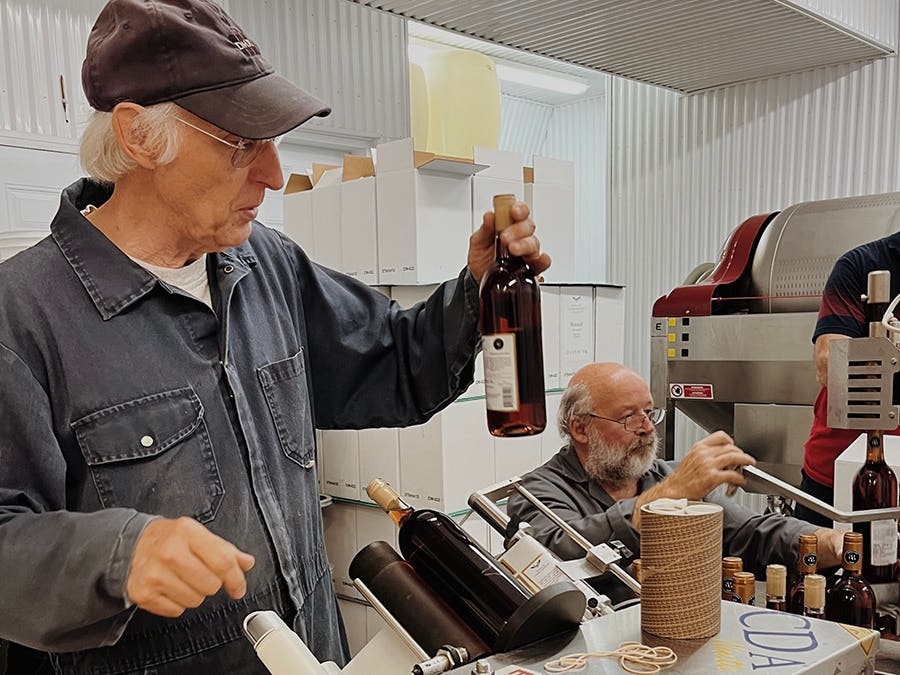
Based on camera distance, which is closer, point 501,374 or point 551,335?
point 501,374

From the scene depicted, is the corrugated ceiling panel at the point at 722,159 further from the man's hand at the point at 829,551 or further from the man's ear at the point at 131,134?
the man's ear at the point at 131,134

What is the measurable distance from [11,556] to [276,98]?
2.27 feet

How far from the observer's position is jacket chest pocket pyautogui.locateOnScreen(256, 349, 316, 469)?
1295mm

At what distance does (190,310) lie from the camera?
124 centimetres

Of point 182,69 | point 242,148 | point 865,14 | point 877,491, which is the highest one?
point 865,14

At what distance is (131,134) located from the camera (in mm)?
1146

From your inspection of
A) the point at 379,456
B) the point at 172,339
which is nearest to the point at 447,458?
the point at 379,456

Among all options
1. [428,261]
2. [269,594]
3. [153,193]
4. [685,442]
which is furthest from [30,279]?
[685,442]

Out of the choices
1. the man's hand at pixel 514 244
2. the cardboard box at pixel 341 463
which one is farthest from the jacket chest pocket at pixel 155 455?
the cardboard box at pixel 341 463

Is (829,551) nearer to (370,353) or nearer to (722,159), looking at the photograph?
(370,353)

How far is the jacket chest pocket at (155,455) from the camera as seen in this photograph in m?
1.12

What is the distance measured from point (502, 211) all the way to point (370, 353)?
0.44 meters

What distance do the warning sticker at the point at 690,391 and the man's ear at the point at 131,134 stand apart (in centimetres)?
256

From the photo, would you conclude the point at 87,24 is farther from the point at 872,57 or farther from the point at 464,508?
the point at 872,57
